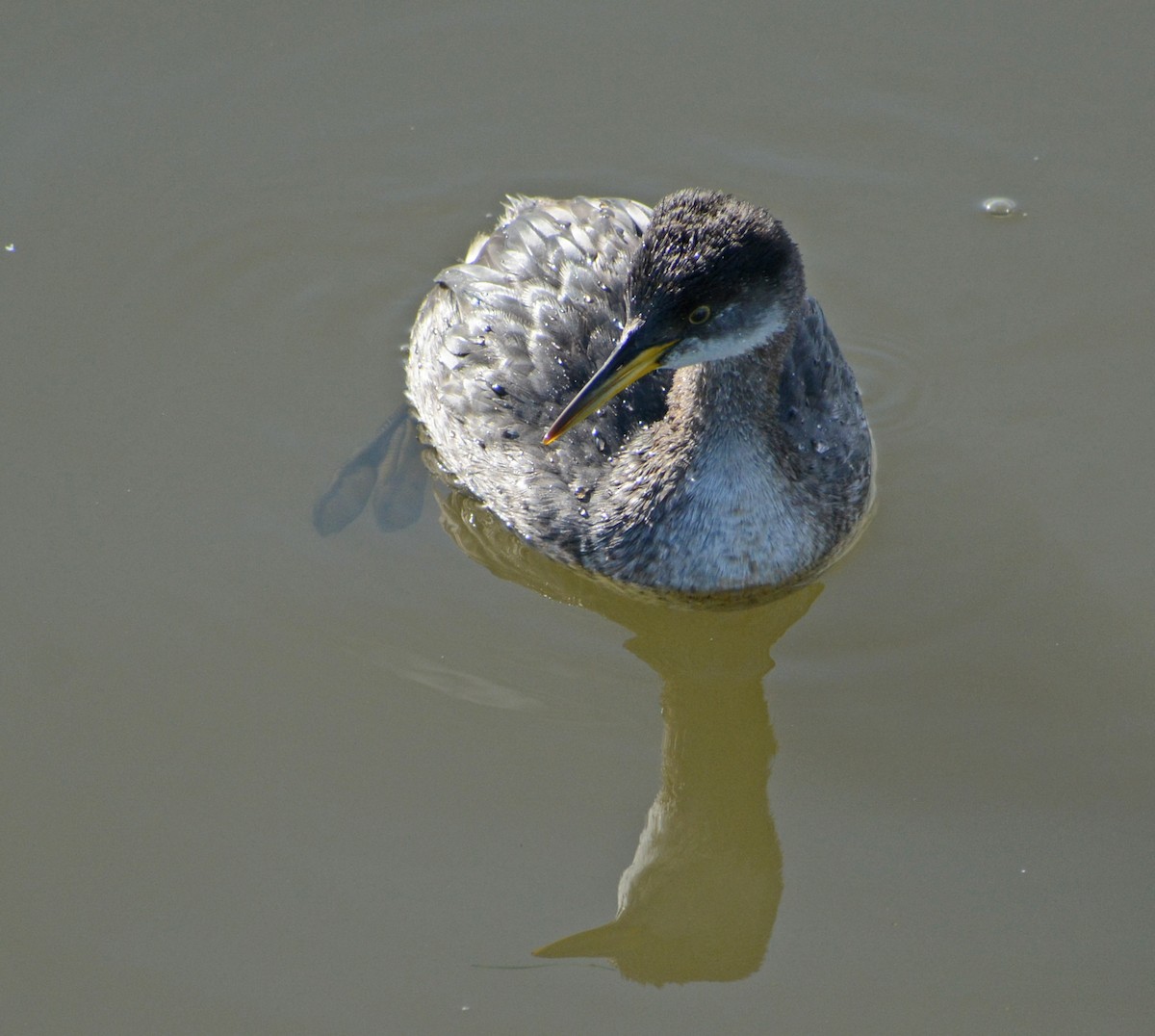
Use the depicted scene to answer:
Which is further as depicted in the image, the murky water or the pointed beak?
the pointed beak

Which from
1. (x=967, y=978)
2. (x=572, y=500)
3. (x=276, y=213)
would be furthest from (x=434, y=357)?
(x=967, y=978)

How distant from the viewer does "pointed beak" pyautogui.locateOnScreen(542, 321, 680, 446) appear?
5176 millimetres

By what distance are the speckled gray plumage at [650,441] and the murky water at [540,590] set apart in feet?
0.96

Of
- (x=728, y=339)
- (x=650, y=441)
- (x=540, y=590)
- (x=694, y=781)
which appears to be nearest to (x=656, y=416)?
(x=650, y=441)

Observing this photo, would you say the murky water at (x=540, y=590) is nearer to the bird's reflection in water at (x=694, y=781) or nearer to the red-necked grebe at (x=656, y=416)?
the bird's reflection in water at (x=694, y=781)

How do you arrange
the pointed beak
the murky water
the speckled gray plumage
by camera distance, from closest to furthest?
the murky water, the pointed beak, the speckled gray plumage

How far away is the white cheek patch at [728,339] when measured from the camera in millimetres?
5242

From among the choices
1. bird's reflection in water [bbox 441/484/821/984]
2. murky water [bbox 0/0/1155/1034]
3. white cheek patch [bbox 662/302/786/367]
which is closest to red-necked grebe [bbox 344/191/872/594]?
white cheek patch [bbox 662/302/786/367]

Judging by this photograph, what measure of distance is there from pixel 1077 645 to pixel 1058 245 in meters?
2.29

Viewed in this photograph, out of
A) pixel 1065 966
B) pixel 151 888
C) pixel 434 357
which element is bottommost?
pixel 1065 966

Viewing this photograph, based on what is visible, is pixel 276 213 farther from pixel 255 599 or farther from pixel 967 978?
pixel 967 978

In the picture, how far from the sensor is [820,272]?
716cm

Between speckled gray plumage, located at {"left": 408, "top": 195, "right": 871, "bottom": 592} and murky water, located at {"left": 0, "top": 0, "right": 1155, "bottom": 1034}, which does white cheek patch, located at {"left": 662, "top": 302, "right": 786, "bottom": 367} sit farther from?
murky water, located at {"left": 0, "top": 0, "right": 1155, "bottom": 1034}

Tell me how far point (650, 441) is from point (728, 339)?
60cm
